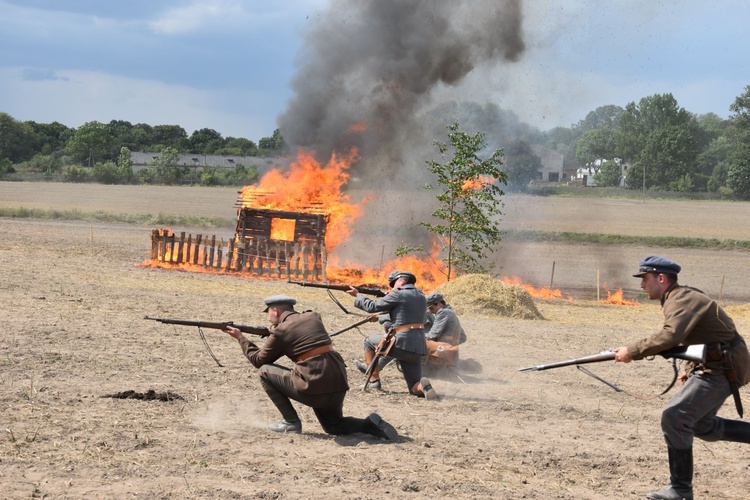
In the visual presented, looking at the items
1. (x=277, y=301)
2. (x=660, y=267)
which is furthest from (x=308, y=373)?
(x=660, y=267)

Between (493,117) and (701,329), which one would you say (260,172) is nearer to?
(493,117)

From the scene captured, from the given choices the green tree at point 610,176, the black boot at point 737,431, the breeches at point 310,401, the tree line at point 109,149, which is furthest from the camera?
the green tree at point 610,176

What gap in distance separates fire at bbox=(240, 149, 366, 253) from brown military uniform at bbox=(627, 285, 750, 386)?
65.5ft

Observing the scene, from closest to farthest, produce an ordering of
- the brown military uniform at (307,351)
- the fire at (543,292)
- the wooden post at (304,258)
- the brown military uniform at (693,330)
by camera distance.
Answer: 1. the brown military uniform at (693,330)
2. the brown military uniform at (307,351)
3. the wooden post at (304,258)
4. the fire at (543,292)

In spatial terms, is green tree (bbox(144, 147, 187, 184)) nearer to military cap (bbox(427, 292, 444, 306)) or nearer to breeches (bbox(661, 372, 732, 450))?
military cap (bbox(427, 292, 444, 306))

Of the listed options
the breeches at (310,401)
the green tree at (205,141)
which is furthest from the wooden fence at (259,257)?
the green tree at (205,141)

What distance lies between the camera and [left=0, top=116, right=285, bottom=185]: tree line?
97.2 m

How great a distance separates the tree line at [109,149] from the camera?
97250mm

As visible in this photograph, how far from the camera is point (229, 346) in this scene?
1353 cm

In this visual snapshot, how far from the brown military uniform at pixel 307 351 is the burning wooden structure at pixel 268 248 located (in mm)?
16403

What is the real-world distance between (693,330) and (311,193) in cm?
2171

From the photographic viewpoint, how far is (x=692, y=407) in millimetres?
7051

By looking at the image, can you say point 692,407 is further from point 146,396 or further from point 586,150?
point 586,150

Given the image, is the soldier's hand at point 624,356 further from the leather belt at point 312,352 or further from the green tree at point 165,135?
the green tree at point 165,135
